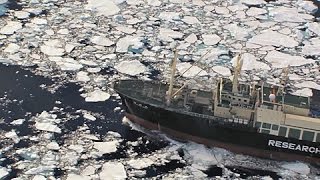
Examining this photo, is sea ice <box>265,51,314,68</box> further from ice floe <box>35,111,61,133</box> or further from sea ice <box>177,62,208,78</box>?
ice floe <box>35,111,61,133</box>

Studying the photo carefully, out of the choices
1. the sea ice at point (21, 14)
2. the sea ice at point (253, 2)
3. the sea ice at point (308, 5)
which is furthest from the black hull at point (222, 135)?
the sea ice at point (308, 5)

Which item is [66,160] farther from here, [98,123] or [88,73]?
[88,73]

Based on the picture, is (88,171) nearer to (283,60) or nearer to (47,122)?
(47,122)

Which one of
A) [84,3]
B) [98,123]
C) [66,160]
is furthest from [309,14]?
[66,160]

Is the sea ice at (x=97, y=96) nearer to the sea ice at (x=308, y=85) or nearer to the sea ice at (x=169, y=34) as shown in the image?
the sea ice at (x=169, y=34)

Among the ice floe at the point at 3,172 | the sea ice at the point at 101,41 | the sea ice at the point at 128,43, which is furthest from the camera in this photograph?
the sea ice at the point at 101,41
